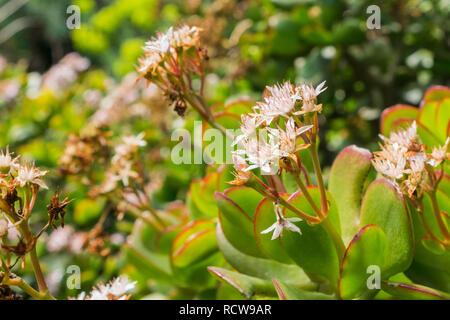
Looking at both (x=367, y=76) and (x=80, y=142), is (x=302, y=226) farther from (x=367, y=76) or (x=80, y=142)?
(x=367, y=76)

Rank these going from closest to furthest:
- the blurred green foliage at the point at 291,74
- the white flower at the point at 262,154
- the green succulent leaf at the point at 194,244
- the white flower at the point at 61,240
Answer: the white flower at the point at 262,154 → the green succulent leaf at the point at 194,244 → the blurred green foliage at the point at 291,74 → the white flower at the point at 61,240

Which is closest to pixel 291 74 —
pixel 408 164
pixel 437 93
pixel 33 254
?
pixel 437 93

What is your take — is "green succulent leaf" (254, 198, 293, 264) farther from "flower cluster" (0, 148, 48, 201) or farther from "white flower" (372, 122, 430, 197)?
"flower cluster" (0, 148, 48, 201)

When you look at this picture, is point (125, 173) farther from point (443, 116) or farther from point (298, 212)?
point (443, 116)

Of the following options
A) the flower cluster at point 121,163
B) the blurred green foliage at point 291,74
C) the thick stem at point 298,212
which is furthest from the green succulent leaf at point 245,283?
the flower cluster at point 121,163

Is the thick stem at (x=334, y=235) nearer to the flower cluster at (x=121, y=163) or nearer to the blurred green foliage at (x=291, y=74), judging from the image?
the blurred green foliage at (x=291, y=74)
